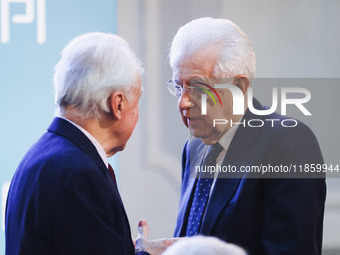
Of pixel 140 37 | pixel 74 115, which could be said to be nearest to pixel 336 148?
pixel 140 37

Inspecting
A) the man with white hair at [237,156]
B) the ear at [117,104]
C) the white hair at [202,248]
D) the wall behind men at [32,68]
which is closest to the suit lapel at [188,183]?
the man with white hair at [237,156]

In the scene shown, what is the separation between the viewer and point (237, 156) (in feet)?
6.47

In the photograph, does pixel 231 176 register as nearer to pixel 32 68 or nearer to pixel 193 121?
pixel 193 121

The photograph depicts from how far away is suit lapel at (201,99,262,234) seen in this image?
1.90m

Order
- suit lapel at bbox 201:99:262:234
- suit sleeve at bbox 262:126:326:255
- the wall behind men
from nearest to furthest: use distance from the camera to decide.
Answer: suit sleeve at bbox 262:126:326:255, suit lapel at bbox 201:99:262:234, the wall behind men

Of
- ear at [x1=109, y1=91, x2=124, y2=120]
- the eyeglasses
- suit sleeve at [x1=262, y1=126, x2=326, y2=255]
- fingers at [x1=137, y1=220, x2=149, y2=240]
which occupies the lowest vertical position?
fingers at [x1=137, y1=220, x2=149, y2=240]

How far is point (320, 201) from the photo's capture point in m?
1.86

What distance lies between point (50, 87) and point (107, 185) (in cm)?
205

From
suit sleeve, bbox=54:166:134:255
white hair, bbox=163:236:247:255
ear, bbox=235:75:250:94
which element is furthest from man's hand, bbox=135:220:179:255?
white hair, bbox=163:236:247:255

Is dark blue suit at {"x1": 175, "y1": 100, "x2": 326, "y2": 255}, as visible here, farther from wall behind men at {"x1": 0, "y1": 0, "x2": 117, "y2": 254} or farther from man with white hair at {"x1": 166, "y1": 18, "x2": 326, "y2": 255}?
wall behind men at {"x1": 0, "y1": 0, "x2": 117, "y2": 254}

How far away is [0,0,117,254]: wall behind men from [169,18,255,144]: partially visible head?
1.76 meters

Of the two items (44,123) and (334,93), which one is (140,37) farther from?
(334,93)

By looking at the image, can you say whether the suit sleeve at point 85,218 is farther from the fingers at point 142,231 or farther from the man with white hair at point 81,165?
the fingers at point 142,231

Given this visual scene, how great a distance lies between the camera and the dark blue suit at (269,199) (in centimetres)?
179
